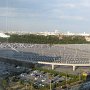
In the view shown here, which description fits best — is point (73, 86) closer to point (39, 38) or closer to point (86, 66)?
point (86, 66)

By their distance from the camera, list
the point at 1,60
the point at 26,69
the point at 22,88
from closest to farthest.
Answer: the point at 22,88, the point at 26,69, the point at 1,60

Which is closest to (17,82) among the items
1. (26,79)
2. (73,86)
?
(26,79)

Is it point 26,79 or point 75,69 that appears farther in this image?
point 75,69

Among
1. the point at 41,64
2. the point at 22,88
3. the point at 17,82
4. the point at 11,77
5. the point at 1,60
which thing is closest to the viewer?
the point at 22,88

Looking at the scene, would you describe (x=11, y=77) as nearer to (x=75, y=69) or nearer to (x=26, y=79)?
(x=26, y=79)

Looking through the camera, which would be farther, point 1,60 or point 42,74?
point 1,60

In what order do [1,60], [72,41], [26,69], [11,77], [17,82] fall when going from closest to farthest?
[17,82], [11,77], [26,69], [1,60], [72,41]

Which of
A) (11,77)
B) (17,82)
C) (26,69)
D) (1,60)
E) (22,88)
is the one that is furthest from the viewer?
(1,60)

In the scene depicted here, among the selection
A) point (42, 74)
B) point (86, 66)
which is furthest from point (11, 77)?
point (86, 66)
